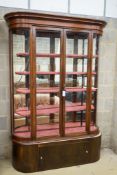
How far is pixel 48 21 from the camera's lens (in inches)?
109

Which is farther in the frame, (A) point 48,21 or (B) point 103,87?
(B) point 103,87

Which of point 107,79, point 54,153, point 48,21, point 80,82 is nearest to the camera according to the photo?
point 48,21

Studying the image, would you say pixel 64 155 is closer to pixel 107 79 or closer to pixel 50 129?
pixel 50 129

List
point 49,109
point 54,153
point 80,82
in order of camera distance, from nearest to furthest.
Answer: point 54,153
point 49,109
point 80,82

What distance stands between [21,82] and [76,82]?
94 cm

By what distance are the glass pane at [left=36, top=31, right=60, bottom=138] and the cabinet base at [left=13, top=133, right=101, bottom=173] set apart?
0.19m

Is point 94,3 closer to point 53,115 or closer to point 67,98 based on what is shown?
point 67,98

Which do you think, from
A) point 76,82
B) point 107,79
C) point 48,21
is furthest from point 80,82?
point 48,21

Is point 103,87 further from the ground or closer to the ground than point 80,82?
closer to the ground

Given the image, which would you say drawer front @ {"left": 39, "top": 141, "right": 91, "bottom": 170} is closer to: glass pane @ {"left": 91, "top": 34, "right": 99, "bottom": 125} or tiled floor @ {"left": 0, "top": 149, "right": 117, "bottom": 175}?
tiled floor @ {"left": 0, "top": 149, "right": 117, "bottom": 175}

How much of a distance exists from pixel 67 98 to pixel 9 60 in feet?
3.66

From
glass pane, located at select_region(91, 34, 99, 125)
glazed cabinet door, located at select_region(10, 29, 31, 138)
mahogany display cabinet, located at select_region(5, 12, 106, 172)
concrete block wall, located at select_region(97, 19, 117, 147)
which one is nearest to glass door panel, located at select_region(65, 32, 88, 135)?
mahogany display cabinet, located at select_region(5, 12, 106, 172)

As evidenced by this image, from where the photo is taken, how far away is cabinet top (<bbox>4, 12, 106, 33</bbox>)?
2662 millimetres

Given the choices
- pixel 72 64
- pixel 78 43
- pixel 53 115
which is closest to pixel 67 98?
pixel 53 115
